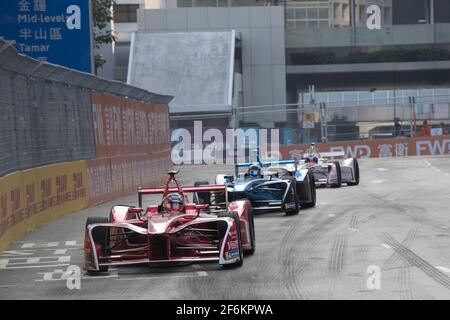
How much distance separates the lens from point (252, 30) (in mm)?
58438

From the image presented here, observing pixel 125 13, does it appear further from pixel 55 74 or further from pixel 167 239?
pixel 167 239

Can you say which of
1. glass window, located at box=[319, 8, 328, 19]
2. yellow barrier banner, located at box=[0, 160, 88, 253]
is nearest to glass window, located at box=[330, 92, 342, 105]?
glass window, located at box=[319, 8, 328, 19]

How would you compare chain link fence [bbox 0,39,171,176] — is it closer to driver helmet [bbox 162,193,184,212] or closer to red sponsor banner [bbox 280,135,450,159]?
→ driver helmet [bbox 162,193,184,212]

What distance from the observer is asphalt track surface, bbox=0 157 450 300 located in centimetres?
995

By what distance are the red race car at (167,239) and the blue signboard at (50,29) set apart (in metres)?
11.1

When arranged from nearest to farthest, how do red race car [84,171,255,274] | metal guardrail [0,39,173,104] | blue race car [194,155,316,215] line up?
1. red race car [84,171,255,274]
2. metal guardrail [0,39,173,104]
3. blue race car [194,155,316,215]

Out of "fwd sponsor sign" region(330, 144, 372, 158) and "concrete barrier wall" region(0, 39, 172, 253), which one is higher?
"concrete barrier wall" region(0, 39, 172, 253)

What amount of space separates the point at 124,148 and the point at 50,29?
18.9ft

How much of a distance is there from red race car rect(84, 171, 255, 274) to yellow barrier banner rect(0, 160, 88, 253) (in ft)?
9.64

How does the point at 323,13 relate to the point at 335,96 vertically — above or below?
above

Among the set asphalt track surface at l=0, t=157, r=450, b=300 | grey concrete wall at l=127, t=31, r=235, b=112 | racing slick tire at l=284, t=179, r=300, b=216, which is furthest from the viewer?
grey concrete wall at l=127, t=31, r=235, b=112

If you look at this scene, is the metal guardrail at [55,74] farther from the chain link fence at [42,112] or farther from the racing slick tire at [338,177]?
the racing slick tire at [338,177]

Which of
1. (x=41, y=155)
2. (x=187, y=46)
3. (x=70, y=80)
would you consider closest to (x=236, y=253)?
(x=41, y=155)

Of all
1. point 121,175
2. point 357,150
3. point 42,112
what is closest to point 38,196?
point 42,112
